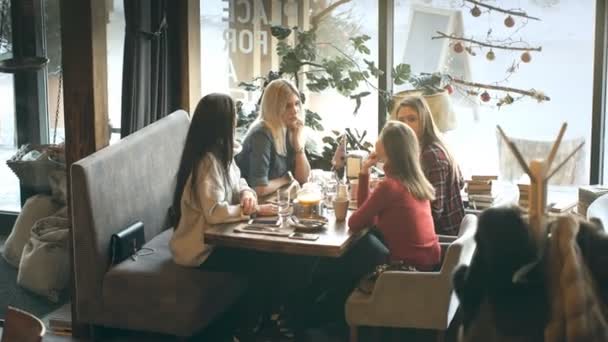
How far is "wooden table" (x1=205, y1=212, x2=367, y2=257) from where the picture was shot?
3.68 meters

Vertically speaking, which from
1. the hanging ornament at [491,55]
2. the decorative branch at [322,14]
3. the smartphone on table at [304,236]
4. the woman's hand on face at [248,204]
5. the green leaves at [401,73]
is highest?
the decorative branch at [322,14]

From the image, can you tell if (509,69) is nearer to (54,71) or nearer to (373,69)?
(373,69)

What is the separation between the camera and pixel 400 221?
12.7 feet

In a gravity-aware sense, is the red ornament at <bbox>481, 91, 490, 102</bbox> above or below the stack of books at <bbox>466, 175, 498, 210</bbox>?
above

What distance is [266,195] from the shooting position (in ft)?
14.8

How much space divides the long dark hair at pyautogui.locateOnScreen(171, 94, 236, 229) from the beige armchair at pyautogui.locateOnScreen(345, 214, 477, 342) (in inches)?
35.2

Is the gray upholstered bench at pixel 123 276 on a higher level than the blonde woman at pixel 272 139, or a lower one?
lower

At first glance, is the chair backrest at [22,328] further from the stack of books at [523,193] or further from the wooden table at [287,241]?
the stack of books at [523,193]

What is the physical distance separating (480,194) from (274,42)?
168 cm

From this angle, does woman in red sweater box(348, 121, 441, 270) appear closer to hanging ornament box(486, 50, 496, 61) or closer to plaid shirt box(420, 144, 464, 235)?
plaid shirt box(420, 144, 464, 235)

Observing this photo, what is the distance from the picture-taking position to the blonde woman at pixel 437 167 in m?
4.25

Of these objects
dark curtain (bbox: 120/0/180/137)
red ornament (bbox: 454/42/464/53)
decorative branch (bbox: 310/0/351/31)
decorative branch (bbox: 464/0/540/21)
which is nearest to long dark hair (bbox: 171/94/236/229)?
dark curtain (bbox: 120/0/180/137)

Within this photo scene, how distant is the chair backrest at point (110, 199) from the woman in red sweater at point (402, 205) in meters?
1.12

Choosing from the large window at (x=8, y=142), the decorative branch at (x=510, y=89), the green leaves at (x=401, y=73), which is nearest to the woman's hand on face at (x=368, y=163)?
the green leaves at (x=401, y=73)
